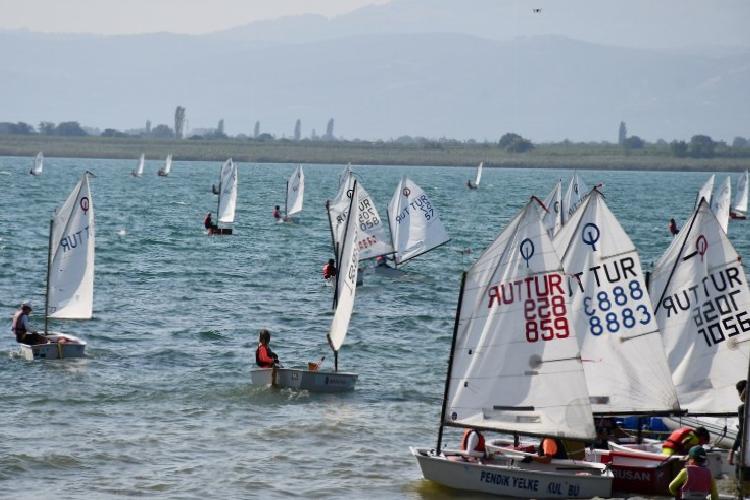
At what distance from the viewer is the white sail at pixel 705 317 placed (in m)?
25.9

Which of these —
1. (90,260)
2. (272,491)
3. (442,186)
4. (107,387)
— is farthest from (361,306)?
(442,186)

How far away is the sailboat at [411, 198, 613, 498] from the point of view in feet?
73.7

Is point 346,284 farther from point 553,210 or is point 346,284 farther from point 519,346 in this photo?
point 553,210

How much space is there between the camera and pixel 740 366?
25875 millimetres

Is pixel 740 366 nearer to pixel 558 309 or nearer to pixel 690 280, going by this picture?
pixel 690 280

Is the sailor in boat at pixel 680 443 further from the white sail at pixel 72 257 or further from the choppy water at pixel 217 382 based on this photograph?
the white sail at pixel 72 257

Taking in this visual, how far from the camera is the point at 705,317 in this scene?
26219 millimetres

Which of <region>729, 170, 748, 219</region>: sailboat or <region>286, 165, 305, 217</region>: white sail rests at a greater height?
<region>729, 170, 748, 219</region>: sailboat

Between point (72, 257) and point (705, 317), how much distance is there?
19.5 meters

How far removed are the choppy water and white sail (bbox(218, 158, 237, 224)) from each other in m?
6.88

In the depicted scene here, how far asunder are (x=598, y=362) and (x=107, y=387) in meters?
13.2

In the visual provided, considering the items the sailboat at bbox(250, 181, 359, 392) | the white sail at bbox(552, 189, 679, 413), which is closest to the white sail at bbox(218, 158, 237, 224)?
the sailboat at bbox(250, 181, 359, 392)

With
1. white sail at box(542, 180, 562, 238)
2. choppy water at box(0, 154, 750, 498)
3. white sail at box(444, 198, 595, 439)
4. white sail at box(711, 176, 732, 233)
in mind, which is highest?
white sail at box(711, 176, 732, 233)

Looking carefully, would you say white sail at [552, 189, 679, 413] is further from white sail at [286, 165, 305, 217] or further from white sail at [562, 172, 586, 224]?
white sail at [286, 165, 305, 217]
